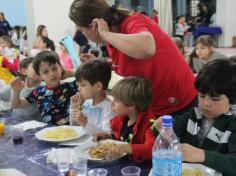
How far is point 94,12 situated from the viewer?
1923mm

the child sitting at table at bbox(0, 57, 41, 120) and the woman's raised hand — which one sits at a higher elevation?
the woman's raised hand

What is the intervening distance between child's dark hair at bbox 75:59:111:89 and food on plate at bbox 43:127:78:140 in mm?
367

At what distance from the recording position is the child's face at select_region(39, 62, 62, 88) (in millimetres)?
2666

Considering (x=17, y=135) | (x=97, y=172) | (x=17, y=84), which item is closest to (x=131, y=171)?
(x=97, y=172)

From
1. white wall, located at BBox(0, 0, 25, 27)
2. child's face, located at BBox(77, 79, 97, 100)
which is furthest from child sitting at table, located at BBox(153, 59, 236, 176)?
white wall, located at BBox(0, 0, 25, 27)

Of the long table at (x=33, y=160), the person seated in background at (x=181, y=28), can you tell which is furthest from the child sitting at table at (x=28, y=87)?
the person seated in background at (x=181, y=28)

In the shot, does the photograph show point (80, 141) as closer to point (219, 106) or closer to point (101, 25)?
point (101, 25)

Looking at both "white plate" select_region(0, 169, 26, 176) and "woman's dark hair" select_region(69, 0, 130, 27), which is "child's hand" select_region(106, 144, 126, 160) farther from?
"woman's dark hair" select_region(69, 0, 130, 27)

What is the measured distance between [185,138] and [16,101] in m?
1.52

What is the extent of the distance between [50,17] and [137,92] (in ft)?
25.2

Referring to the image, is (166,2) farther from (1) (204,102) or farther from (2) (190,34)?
(1) (204,102)

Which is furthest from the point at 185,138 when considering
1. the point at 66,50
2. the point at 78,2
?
the point at 66,50

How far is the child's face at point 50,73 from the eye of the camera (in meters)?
2.67

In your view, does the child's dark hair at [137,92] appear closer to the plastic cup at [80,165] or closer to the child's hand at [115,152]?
the child's hand at [115,152]
